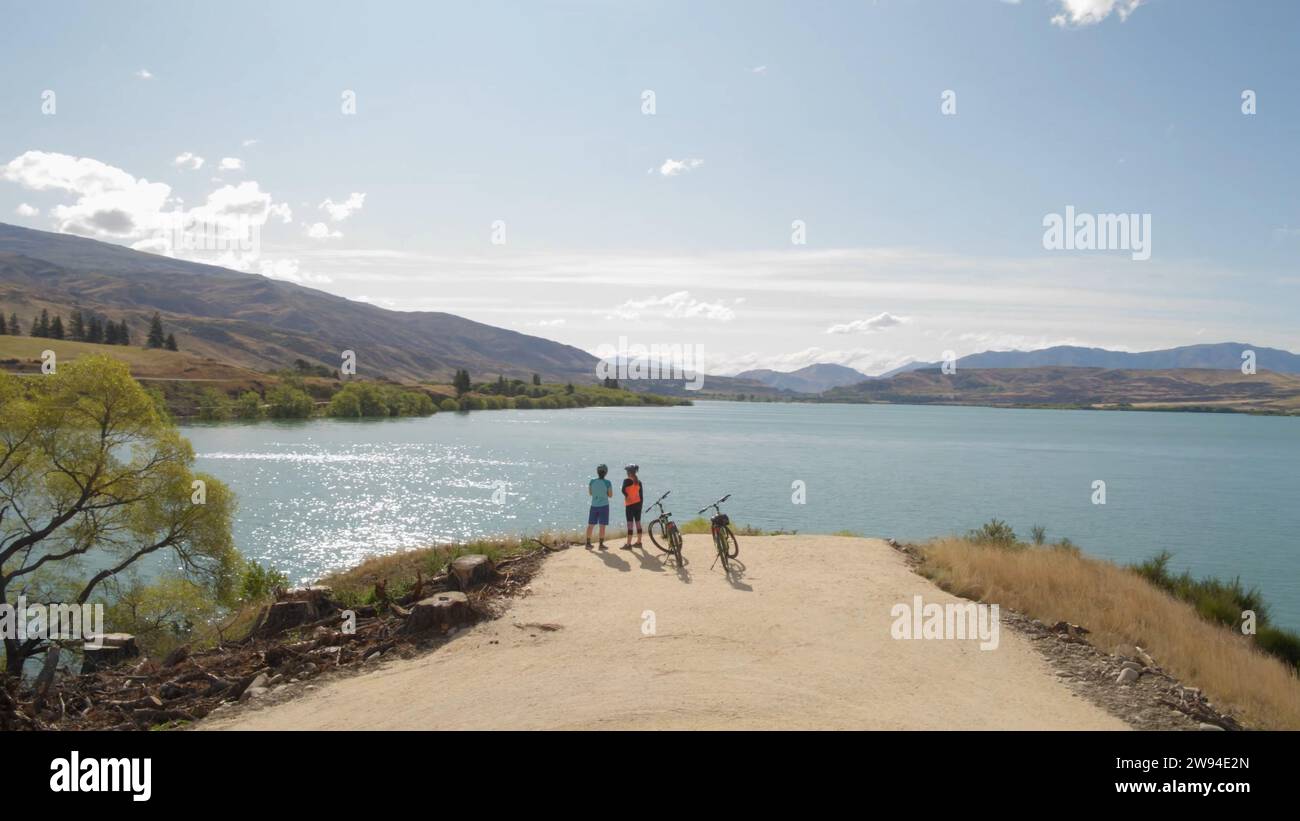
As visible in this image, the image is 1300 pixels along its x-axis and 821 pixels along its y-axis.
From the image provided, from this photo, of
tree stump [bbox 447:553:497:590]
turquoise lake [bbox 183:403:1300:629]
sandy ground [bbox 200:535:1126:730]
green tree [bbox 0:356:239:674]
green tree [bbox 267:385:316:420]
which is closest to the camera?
sandy ground [bbox 200:535:1126:730]

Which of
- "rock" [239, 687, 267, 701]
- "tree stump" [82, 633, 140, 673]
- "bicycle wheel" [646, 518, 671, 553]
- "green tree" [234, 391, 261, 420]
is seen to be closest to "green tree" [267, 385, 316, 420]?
"green tree" [234, 391, 261, 420]

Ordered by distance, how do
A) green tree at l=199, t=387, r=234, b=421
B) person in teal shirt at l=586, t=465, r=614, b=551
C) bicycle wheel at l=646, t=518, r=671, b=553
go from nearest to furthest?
person in teal shirt at l=586, t=465, r=614, b=551 < bicycle wheel at l=646, t=518, r=671, b=553 < green tree at l=199, t=387, r=234, b=421

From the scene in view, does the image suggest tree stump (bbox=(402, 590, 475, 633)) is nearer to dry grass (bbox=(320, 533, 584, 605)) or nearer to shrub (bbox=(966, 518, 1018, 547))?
dry grass (bbox=(320, 533, 584, 605))

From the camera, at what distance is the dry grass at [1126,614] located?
11453mm

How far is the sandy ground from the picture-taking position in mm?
A: 9531

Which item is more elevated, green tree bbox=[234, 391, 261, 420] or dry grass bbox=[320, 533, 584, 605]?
green tree bbox=[234, 391, 261, 420]

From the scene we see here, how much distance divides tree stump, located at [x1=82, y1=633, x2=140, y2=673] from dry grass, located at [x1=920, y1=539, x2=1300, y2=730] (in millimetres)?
19259

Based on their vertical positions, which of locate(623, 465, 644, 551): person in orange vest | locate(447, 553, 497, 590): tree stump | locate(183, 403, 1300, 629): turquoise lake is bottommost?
locate(183, 403, 1300, 629): turquoise lake

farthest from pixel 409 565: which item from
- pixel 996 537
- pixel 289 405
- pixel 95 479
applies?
pixel 289 405

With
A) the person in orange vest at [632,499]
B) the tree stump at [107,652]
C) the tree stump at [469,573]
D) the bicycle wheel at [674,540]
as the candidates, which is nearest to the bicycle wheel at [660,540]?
the person in orange vest at [632,499]

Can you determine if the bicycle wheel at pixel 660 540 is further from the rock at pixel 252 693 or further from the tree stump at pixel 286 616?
the rock at pixel 252 693

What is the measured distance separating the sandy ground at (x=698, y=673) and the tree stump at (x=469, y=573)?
114cm

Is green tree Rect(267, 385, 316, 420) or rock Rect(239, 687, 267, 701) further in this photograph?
green tree Rect(267, 385, 316, 420)
